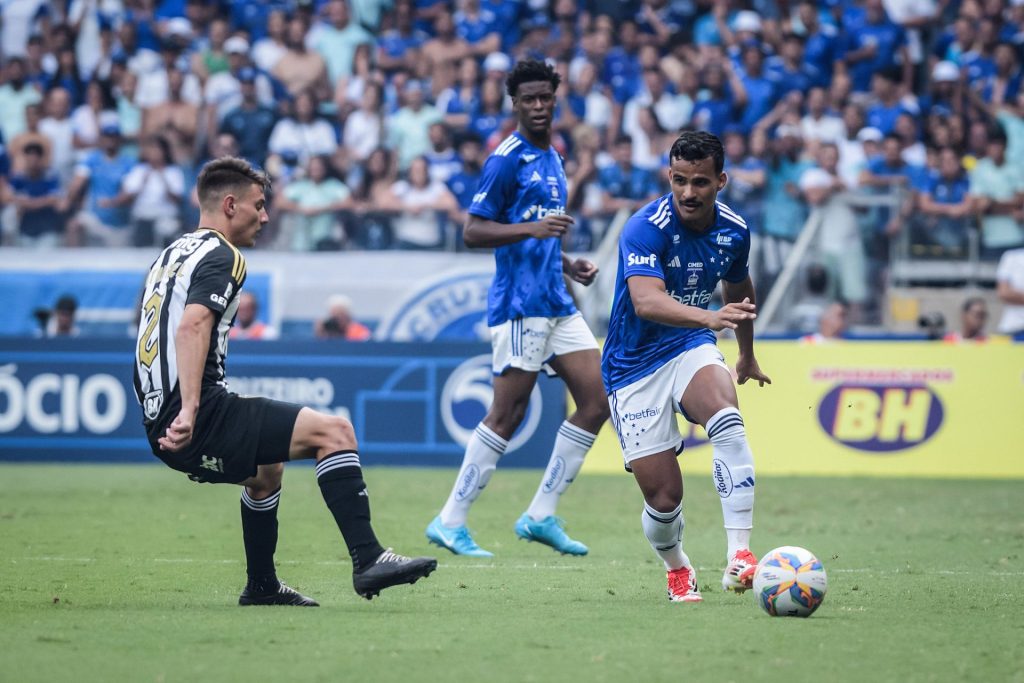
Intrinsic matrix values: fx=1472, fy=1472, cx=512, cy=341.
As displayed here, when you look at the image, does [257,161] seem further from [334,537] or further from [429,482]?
[334,537]

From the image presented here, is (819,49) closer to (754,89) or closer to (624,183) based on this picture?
(754,89)

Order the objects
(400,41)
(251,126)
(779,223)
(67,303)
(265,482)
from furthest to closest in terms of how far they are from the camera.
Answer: (400,41) → (251,126) → (67,303) → (779,223) → (265,482)

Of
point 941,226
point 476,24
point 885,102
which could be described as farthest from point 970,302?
point 476,24

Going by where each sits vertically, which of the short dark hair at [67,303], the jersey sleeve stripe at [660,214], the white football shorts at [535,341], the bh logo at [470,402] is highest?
the jersey sleeve stripe at [660,214]

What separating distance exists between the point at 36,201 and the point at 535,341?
406 inches

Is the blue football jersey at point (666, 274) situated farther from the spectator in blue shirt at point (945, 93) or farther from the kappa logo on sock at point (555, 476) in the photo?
the spectator in blue shirt at point (945, 93)

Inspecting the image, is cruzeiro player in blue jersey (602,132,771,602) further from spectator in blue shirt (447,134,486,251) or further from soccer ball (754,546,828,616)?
spectator in blue shirt (447,134,486,251)

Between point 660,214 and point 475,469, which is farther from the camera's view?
point 475,469

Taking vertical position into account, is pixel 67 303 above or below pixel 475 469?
above

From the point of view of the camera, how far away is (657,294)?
703 centimetres

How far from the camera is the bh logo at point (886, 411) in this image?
1539 centimetres

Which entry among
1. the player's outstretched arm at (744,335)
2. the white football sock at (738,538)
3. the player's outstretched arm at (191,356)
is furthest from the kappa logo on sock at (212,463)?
the player's outstretched arm at (744,335)

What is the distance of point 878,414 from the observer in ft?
50.5

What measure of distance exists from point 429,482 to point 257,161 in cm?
666
